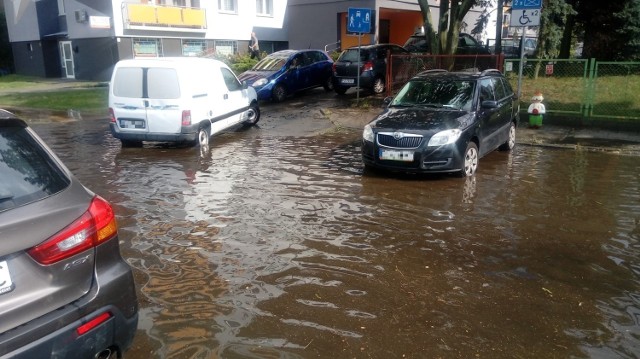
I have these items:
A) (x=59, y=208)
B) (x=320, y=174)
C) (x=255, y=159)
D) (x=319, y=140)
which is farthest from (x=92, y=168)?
(x=59, y=208)

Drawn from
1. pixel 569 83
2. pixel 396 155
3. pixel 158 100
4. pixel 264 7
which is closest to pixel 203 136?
pixel 158 100

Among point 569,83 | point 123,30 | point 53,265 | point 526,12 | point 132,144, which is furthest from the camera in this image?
point 123,30

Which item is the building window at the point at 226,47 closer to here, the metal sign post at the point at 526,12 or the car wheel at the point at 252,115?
the car wheel at the point at 252,115

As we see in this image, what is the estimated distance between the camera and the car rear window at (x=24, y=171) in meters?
2.63

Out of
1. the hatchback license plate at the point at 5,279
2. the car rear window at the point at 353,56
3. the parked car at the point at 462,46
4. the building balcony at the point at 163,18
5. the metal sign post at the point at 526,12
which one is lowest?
the hatchback license plate at the point at 5,279

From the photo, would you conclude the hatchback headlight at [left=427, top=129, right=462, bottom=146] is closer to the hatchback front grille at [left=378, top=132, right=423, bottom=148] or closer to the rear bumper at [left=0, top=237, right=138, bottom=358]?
the hatchback front grille at [left=378, top=132, right=423, bottom=148]

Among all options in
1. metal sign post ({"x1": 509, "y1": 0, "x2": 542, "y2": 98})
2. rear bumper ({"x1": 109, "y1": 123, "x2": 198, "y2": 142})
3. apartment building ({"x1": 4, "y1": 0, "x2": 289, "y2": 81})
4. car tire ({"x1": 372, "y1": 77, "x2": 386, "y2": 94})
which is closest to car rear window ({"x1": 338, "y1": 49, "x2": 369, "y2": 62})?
car tire ({"x1": 372, "y1": 77, "x2": 386, "y2": 94})

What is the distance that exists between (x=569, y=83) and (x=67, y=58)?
27460 mm

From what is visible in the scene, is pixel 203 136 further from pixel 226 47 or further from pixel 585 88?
pixel 226 47

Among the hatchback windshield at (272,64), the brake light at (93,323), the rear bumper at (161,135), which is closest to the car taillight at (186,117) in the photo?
the rear bumper at (161,135)

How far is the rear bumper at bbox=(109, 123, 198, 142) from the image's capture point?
421 inches

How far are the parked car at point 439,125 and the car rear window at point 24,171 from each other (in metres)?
5.98

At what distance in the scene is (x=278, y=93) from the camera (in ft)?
61.4

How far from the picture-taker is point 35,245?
2.50 metres
